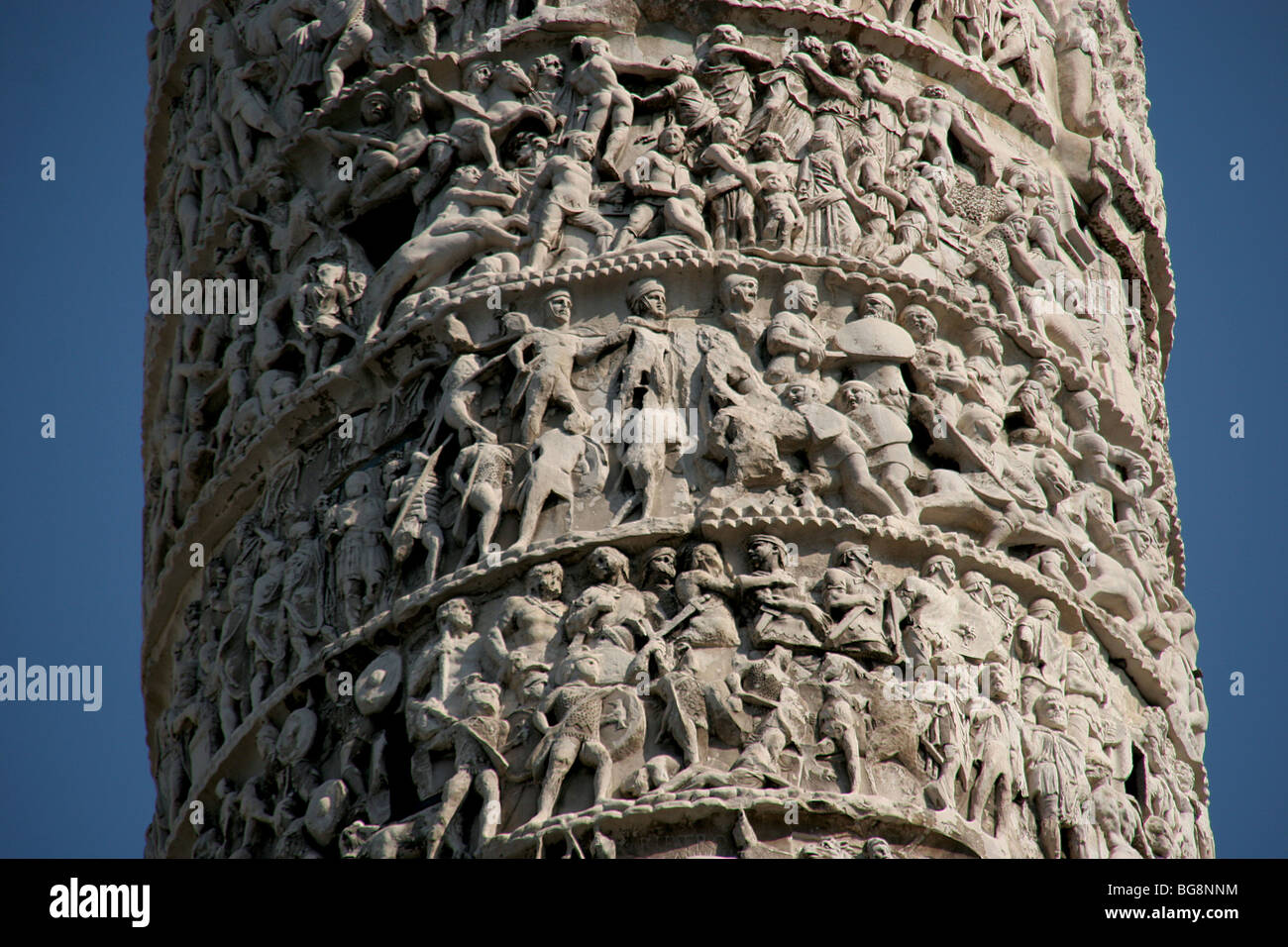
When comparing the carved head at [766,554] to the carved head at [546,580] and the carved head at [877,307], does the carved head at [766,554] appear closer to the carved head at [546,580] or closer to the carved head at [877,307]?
the carved head at [546,580]

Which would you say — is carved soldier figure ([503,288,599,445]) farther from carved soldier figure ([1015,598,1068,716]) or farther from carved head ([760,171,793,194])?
carved soldier figure ([1015,598,1068,716])

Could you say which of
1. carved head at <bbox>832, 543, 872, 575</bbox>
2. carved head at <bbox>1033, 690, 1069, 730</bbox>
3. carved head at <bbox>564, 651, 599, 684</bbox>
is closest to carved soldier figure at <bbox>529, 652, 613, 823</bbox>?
carved head at <bbox>564, 651, 599, 684</bbox>

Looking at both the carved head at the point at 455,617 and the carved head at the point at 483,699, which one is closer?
the carved head at the point at 483,699

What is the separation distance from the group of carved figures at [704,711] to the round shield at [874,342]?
2.98ft

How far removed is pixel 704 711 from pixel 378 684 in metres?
1.25

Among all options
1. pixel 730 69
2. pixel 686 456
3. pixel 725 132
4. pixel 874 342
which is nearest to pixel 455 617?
pixel 686 456

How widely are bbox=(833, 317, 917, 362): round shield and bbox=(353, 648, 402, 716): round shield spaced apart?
2074 millimetres

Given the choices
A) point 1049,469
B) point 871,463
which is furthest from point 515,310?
point 1049,469

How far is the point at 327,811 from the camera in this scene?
948 centimetres

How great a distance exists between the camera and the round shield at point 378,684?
960cm

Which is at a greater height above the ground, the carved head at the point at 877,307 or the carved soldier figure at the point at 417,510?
the carved head at the point at 877,307

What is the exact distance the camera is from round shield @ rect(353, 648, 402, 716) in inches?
378

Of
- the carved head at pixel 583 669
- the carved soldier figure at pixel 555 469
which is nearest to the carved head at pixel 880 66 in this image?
the carved soldier figure at pixel 555 469

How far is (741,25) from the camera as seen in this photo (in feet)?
36.4
